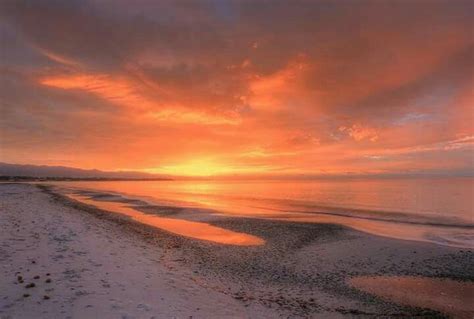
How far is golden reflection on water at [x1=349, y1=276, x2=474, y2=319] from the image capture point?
1324 cm

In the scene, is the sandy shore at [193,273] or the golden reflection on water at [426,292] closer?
the sandy shore at [193,273]

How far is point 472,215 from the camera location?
47.3m

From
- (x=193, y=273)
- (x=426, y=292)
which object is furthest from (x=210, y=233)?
(x=426, y=292)

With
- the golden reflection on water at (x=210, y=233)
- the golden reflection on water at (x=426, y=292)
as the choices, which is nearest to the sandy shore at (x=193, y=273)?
the golden reflection on water at (x=426, y=292)

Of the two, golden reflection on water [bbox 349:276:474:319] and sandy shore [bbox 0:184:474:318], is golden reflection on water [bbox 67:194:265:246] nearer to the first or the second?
sandy shore [bbox 0:184:474:318]

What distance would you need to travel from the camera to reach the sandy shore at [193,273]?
34.8 feet

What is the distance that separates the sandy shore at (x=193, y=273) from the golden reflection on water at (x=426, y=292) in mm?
604

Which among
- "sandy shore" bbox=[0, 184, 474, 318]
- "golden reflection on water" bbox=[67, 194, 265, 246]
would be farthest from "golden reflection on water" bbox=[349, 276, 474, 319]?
"golden reflection on water" bbox=[67, 194, 265, 246]

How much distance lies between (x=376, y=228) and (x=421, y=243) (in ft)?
27.8

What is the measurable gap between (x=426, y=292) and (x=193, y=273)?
404 inches

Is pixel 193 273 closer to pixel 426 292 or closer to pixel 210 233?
pixel 426 292

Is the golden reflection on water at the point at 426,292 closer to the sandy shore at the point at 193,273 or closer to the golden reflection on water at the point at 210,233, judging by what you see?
the sandy shore at the point at 193,273

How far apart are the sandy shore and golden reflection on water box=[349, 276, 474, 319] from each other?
604mm

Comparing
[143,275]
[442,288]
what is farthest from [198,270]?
[442,288]
